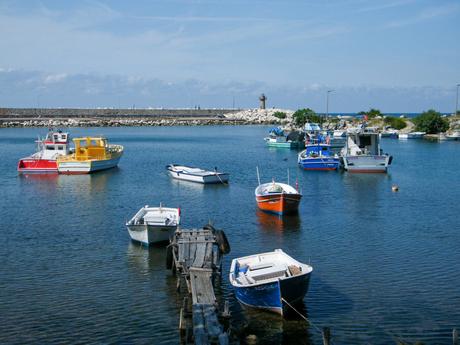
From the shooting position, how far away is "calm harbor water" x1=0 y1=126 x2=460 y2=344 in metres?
16.6

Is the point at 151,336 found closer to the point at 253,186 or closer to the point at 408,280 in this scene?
the point at 408,280

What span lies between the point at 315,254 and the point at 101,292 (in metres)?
8.92

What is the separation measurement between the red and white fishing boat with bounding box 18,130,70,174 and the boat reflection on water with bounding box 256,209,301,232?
25.4 meters

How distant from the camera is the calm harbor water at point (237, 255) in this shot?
54.5 feet

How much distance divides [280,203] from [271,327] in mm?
15443

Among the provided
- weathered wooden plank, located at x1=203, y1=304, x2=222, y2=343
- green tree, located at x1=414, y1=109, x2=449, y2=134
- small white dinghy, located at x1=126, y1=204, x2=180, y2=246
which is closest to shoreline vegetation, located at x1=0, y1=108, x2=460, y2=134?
green tree, located at x1=414, y1=109, x2=449, y2=134

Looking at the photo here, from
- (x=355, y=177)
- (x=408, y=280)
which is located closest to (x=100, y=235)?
(x=408, y=280)

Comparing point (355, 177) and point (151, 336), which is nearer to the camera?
point (151, 336)

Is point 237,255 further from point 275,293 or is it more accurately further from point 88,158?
point 88,158

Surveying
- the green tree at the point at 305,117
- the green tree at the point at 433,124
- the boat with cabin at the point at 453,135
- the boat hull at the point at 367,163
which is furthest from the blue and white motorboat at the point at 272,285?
the green tree at the point at 305,117

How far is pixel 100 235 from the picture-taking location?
90.2ft

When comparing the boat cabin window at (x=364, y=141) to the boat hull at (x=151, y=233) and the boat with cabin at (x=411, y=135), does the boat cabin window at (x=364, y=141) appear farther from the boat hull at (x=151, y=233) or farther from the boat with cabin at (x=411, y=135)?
the boat with cabin at (x=411, y=135)

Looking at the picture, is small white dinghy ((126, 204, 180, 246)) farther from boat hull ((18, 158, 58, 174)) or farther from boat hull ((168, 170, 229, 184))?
boat hull ((18, 158, 58, 174))

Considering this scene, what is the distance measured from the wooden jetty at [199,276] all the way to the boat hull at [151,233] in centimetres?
245
